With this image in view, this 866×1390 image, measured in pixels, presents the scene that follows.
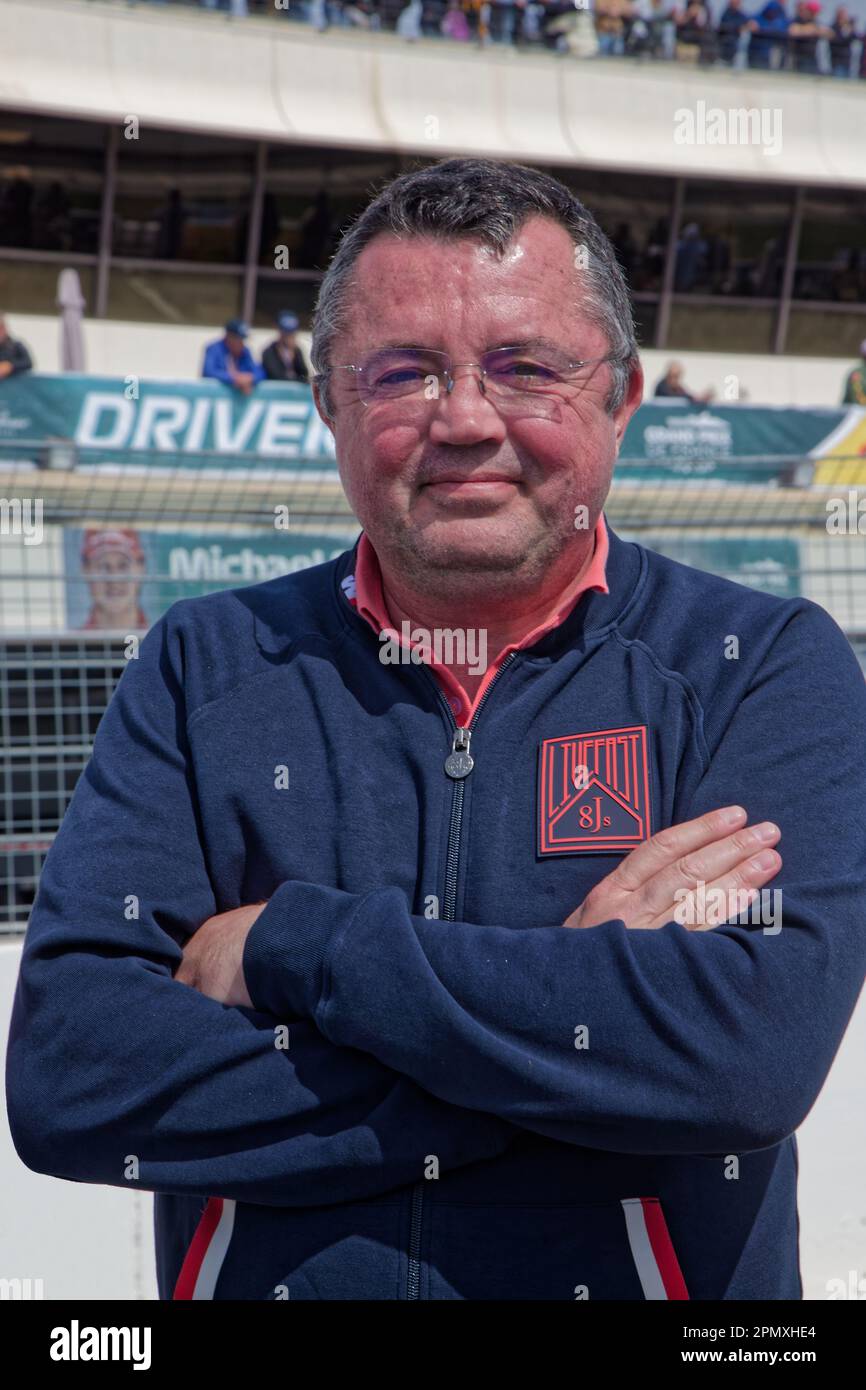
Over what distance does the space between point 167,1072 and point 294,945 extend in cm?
22

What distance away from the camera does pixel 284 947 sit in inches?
68.2

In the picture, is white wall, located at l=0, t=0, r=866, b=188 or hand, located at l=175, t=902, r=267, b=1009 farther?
white wall, located at l=0, t=0, r=866, b=188

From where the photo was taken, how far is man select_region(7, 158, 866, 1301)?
65.2 inches

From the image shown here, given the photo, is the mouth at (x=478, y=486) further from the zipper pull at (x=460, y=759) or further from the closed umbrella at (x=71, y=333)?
the closed umbrella at (x=71, y=333)

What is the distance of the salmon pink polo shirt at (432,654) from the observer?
1.98 meters

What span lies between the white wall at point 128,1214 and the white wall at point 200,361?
14574mm

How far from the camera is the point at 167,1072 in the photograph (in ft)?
5.67

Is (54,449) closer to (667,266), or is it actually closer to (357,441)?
(357,441)

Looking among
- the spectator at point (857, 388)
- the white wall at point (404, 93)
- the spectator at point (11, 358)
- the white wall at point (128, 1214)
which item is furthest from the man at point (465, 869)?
the white wall at point (404, 93)

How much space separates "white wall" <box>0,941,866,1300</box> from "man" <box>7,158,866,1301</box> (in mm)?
1266

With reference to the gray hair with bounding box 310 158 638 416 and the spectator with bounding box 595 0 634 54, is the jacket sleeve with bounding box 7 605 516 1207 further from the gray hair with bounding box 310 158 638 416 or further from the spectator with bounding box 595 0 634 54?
the spectator with bounding box 595 0 634 54

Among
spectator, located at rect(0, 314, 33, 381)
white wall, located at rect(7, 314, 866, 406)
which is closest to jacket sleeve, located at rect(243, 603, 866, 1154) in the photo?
spectator, located at rect(0, 314, 33, 381)

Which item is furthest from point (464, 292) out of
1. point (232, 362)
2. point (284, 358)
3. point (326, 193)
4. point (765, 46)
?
point (765, 46)
